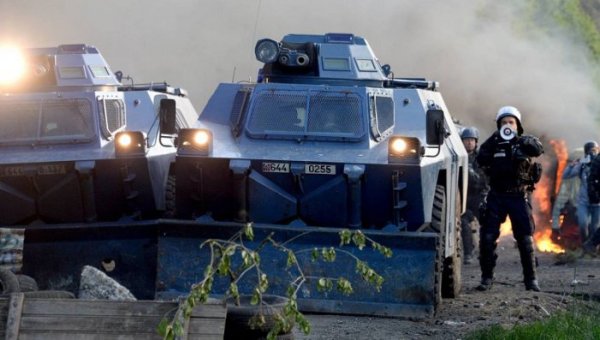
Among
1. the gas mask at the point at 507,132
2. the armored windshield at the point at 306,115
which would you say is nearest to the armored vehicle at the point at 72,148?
the armored windshield at the point at 306,115

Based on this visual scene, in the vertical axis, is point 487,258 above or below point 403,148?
below

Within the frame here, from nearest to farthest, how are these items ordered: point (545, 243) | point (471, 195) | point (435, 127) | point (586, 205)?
point (435, 127)
point (471, 195)
point (586, 205)
point (545, 243)

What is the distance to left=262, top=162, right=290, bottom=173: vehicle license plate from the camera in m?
11.9

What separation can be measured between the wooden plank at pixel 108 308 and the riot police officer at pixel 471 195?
10929 mm

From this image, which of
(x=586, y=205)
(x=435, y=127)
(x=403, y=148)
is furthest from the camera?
(x=586, y=205)

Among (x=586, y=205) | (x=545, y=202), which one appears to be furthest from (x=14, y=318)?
(x=545, y=202)

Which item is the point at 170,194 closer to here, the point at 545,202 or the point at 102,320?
the point at 102,320

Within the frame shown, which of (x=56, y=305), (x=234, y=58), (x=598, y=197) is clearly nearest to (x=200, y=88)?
(x=234, y=58)

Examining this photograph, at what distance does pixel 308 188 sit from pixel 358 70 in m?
2.08

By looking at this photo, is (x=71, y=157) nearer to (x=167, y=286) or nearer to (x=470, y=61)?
(x=167, y=286)

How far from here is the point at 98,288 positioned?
378 inches

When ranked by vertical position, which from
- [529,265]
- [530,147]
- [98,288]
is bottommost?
[529,265]

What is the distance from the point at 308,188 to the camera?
12023 millimetres

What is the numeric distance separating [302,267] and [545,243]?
1197cm
